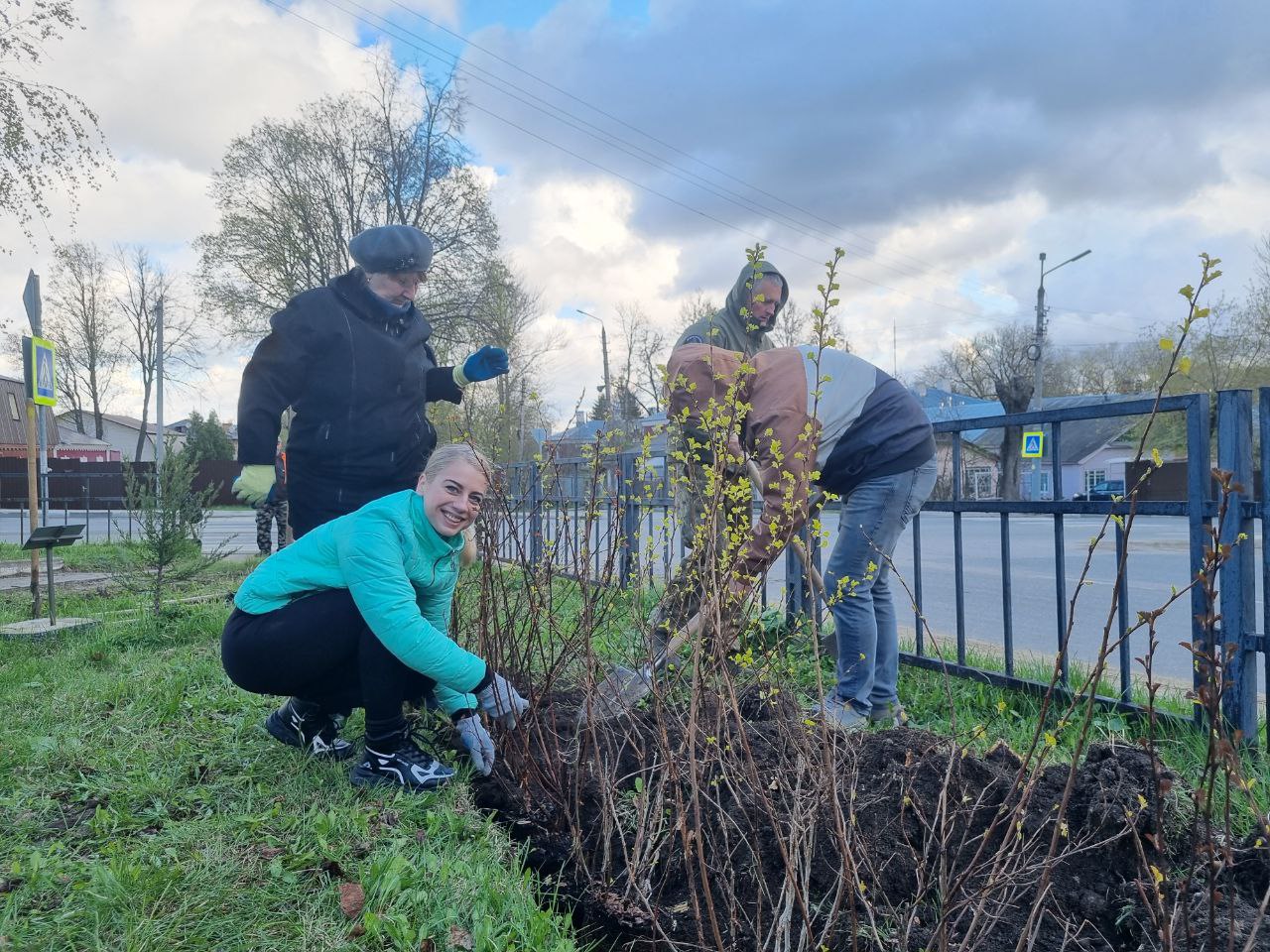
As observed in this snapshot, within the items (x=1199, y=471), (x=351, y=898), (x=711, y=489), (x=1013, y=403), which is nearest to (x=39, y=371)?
(x=351, y=898)

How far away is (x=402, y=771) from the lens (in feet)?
8.05

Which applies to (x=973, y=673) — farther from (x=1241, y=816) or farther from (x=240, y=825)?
(x=240, y=825)

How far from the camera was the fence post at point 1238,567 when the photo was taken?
2.58 meters

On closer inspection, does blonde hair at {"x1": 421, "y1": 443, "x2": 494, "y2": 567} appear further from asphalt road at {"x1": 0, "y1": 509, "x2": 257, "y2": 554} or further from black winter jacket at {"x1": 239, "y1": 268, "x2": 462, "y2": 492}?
asphalt road at {"x1": 0, "y1": 509, "x2": 257, "y2": 554}

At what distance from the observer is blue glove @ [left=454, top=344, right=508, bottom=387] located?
3406 millimetres

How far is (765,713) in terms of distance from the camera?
3.00 m

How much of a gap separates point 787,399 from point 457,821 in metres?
1.50

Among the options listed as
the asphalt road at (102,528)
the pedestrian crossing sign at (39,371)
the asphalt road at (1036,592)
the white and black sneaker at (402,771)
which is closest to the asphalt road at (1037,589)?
the asphalt road at (1036,592)

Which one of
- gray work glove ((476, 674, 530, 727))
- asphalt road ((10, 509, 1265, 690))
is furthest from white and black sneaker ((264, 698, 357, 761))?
asphalt road ((10, 509, 1265, 690))

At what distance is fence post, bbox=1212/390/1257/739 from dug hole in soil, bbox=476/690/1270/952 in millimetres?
559

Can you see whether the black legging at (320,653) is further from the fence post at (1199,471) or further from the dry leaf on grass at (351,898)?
the fence post at (1199,471)

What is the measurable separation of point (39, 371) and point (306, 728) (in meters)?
4.63

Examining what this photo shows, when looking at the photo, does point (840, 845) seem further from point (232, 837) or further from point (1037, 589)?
point (1037, 589)

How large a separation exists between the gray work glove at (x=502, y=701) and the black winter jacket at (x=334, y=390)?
3.31 feet
